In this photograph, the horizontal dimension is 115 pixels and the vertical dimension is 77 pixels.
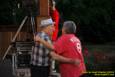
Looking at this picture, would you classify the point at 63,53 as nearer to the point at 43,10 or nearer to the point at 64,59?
the point at 64,59

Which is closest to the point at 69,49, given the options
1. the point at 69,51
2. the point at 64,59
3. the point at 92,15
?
the point at 69,51

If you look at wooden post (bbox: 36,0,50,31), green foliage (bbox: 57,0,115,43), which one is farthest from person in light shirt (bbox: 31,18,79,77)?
green foliage (bbox: 57,0,115,43)

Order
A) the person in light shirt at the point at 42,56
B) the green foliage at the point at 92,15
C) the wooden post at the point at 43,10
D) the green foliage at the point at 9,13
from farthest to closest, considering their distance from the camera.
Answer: the green foliage at the point at 92,15, the green foliage at the point at 9,13, the wooden post at the point at 43,10, the person in light shirt at the point at 42,56

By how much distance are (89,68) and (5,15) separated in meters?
4.14

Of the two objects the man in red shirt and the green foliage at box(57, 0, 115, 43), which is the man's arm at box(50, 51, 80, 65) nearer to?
the man in red shirt

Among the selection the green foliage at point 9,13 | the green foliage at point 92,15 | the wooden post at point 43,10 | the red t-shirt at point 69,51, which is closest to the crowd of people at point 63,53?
the red t-shirt at point 69,51

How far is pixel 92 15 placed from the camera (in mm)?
41000

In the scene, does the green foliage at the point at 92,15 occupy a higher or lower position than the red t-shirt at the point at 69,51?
higher

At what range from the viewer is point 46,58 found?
8633mm

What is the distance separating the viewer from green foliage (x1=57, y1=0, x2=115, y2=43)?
38812 millimetres

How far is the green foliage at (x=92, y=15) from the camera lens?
38812 millimetres

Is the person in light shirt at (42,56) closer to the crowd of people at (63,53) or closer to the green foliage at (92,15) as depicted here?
the crowd of people at (63,53)

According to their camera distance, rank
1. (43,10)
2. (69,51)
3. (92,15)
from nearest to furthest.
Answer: (69,51)
(43,10)
(92,15)

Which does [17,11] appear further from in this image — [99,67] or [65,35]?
[65,35]
